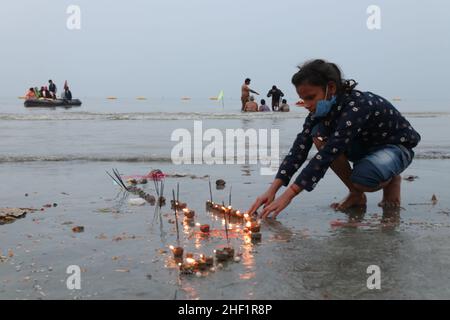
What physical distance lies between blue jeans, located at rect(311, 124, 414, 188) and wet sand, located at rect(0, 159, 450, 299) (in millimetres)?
314

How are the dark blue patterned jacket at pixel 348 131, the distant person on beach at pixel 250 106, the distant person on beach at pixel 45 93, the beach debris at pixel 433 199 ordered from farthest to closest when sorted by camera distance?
1. the distant person on beach at pixel 45 93
2. the distant person on beach at pixel 250 106
3. the beach debris at pixel 433 199
4. the dark blue patterned jacket at pixel 348 131

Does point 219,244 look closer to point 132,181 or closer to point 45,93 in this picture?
point 132,181

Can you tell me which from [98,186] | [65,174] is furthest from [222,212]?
[65,174]

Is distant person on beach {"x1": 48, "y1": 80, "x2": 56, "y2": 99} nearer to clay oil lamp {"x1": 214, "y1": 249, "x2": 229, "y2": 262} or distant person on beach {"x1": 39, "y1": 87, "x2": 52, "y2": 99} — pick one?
distant person on beach {"x1": 39, "y1": 87, "x2": 52, "y2": 99}

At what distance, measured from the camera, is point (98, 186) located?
18.4 ft

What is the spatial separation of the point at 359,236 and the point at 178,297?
1624 mm

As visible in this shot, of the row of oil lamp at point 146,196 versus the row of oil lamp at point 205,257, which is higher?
the row of oil lamp at point 146,196

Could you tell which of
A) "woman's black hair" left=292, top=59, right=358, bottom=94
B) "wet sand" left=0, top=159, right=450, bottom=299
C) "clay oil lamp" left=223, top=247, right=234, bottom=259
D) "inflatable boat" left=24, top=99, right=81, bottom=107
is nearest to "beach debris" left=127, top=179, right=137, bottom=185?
"wet sand" left=0, top=159, right=450, bottom=299

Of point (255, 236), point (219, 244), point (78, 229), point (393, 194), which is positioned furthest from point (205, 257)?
point (393, 194)

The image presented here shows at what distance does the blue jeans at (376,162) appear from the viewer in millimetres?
4160

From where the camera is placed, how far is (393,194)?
15.2 ft

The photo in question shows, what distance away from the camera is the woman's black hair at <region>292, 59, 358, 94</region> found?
379 centimetres

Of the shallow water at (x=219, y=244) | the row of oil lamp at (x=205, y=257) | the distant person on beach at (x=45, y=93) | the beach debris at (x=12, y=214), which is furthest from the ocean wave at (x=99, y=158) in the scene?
the distant person on beach at (x=45, y=93)

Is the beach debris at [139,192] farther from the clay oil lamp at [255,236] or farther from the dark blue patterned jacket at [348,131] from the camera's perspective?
the clay oil lamp at [255,236]
